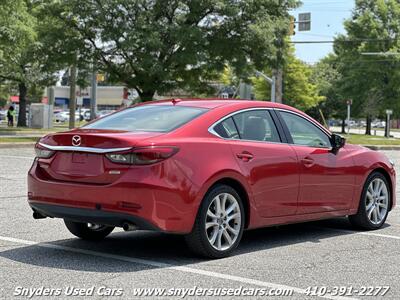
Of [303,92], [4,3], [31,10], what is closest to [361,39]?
[303,92]

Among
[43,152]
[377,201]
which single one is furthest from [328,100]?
[43,152]

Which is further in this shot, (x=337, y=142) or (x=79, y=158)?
(x=337, y=142)

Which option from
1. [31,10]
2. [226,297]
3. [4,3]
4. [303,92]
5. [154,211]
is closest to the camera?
[226,297]

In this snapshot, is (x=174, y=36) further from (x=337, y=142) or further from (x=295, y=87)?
(x=295, y=87)

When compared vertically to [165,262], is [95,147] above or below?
above

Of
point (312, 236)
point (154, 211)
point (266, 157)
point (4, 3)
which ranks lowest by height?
point (312, 236)

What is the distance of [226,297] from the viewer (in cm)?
491

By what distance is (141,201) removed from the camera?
223 inches

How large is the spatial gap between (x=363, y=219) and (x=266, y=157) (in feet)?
6.67

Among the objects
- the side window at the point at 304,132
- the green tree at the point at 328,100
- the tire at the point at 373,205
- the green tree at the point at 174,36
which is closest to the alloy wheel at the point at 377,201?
the tire at the point at 373,205

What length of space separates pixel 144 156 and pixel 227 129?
1.13 m

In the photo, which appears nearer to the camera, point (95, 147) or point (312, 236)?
point (95, 147)

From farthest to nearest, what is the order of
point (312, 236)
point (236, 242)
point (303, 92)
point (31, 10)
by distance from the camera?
point (303, 92) → point (31, 10) → point (312, 236) → point (236, 242)

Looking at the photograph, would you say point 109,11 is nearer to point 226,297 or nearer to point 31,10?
point 31,10
